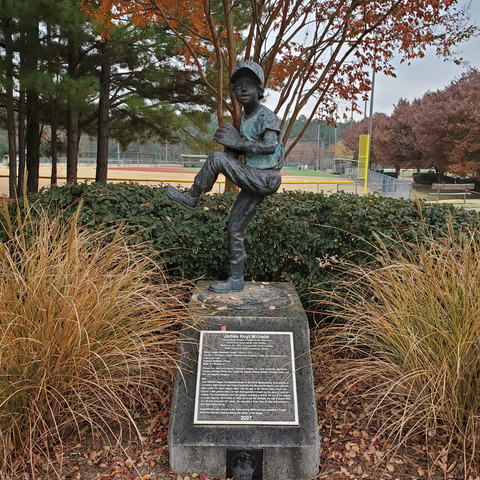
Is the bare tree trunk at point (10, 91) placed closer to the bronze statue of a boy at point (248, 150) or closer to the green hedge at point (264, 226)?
the green hedge at point (264, 226)

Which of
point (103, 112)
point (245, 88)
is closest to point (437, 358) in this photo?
point (245, 88)

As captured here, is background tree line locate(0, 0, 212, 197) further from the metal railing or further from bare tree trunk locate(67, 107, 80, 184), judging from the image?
the metal railing

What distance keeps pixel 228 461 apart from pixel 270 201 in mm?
2981

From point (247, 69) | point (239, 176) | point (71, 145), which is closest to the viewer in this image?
point (247, 69)

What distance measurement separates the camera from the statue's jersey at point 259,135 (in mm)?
3447

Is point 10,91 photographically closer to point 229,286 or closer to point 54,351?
point 229,286

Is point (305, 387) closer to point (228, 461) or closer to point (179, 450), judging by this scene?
point (228, 461)

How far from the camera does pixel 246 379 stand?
125 inches

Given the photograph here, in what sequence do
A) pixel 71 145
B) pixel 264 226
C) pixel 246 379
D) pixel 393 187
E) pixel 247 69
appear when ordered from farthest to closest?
pixel 393 187, pixel 71 145, pixel 264 226, pixel 247 69, pixel 246 379

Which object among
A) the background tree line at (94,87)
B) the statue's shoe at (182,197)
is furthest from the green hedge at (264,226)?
the background tree line at (94,87)

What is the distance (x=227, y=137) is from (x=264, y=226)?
1.52 metres

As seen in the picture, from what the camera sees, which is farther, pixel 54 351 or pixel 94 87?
pixel 94 87

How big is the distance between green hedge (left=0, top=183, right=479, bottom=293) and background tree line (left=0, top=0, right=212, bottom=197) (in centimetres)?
679

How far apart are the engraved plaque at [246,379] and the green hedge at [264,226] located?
1.40 meters
